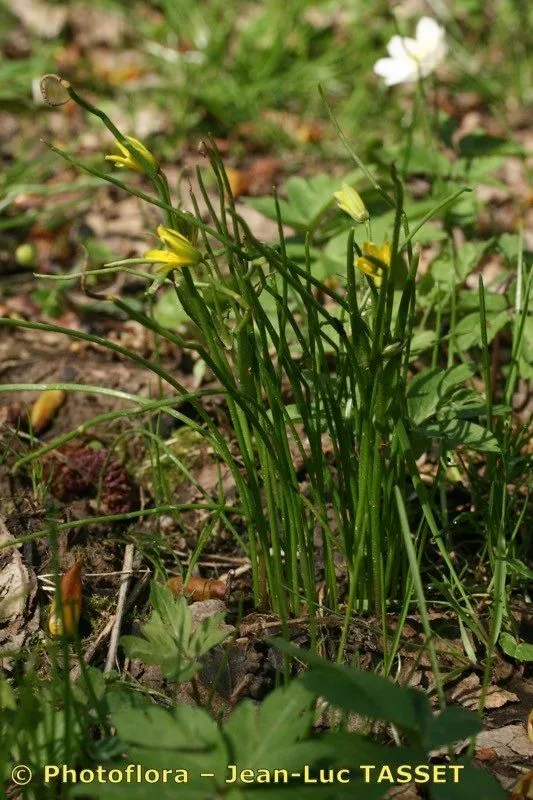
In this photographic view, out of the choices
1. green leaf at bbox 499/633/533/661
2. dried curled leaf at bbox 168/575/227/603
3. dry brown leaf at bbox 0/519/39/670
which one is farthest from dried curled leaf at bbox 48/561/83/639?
green leaf at bbox 499/633/533/661

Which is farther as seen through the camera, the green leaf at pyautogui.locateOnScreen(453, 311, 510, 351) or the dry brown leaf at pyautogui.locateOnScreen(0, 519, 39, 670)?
the green leaf at pyautogui.locateOnScreen(453, 311, 510, 351)

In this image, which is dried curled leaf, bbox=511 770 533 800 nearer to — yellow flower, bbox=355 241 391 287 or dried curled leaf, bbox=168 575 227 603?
dried curled leaf, bbox=168 575 227 603

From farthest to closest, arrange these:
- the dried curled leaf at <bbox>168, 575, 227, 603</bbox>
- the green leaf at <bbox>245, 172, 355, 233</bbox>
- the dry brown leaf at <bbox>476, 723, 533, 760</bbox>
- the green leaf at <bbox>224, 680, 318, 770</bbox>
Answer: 1. the green leaf at <bbox>245, 172, 355, 233</bbox>
2. the dried curled leaf at <bbox>168, 575, 227, 603</bbox>
3. the dry brown leaf at <bbox>476, 723, 533, 760</bbox>
4. the green leaf at <bbox>224, 680, 318, 770</bbox>

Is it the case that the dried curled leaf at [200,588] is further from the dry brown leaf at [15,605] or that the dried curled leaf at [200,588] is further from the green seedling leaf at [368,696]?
the green seedling leaf at [368,696]

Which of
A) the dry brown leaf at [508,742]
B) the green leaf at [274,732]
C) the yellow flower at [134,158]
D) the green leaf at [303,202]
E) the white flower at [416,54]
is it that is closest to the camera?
the green leaf at [274,732]

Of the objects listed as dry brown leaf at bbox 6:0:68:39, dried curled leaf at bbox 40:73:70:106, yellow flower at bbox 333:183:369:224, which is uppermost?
dry brown leaf at bbox 6:0:68:39

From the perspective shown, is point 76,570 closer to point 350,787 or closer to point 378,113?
point 350,787

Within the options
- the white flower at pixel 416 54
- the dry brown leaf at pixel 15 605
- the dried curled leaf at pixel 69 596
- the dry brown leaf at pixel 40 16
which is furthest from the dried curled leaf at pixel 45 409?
the dry brown leaf at pixel 40 16

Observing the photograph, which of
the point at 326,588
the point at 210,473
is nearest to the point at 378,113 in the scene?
the point at 210,473
